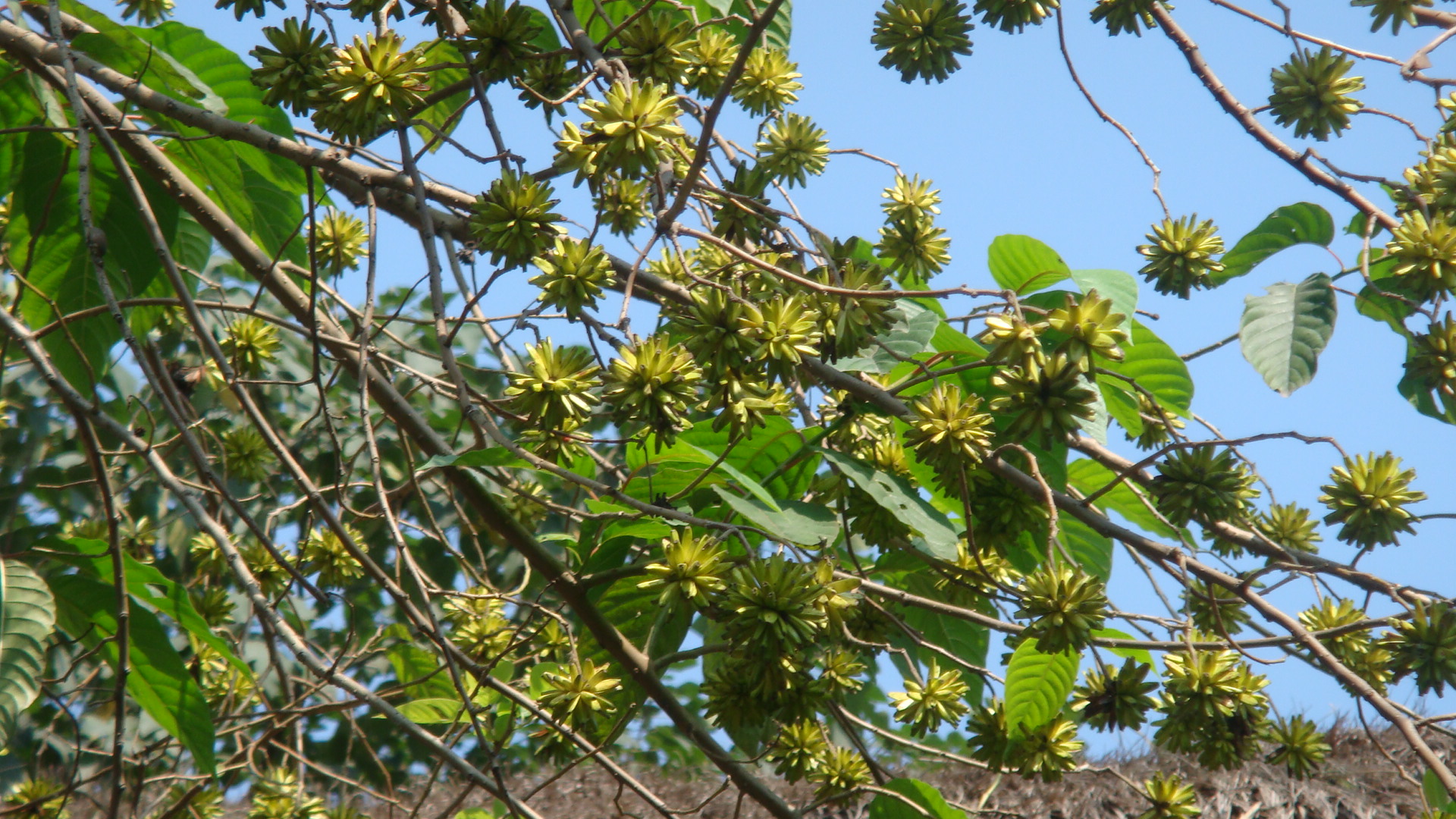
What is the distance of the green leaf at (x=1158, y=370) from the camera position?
1.84 metres

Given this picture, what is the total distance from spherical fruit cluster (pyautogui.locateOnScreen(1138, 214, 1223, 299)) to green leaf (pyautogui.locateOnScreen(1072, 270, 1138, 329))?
0.43m

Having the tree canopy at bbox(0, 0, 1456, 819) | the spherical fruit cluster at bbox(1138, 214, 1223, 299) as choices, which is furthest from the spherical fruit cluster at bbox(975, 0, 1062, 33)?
the spherical fruit cluster at bbox(1138, 214, 1223, 299)

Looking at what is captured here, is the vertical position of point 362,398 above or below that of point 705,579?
above

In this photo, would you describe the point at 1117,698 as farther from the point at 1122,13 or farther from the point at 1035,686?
the point at 1122,13

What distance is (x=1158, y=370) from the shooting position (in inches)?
73.2

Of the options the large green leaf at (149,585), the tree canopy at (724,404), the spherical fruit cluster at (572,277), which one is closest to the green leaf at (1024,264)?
the tree canopy at (724,404)

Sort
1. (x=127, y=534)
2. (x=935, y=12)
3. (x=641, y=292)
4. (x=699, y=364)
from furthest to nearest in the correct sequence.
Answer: (x=127, y=534)
(x=935, y=12)
(x=641, y=292)
(x=699, y=364)

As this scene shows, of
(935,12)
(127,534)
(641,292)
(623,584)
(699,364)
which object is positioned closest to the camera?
(699,364)

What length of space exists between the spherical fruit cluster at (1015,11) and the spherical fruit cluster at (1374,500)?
102cm

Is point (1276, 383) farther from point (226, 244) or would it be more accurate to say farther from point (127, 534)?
point (127, 534)

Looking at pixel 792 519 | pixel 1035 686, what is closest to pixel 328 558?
pixel 792 519

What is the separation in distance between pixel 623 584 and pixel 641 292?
54cm

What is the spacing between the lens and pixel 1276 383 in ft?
5.74

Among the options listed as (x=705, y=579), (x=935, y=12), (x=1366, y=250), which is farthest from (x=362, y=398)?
(x=1366, y=250)
